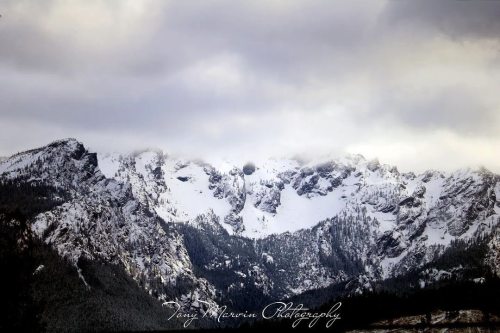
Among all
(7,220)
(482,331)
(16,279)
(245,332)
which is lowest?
(482,331)

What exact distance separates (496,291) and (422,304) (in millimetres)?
22622

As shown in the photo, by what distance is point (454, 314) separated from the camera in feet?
577

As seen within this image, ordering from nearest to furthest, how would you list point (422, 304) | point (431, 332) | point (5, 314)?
1. point (5, 314)
2. point (431, 332)
3. point (422, 304)

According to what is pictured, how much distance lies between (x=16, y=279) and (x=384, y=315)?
132 meters

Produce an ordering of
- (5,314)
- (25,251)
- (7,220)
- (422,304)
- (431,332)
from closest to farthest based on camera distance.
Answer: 1. (5,314)
2. (25,251)
3. (7,220)
4. (431,332)
5. (422,304)

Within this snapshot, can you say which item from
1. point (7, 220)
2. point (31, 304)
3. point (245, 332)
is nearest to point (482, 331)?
point (7, 220)

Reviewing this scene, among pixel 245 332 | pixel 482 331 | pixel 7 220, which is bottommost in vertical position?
pixel 482 331

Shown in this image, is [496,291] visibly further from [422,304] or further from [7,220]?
[7,220]

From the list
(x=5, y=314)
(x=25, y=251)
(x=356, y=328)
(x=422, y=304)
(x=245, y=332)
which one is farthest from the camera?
(x=422, y=304)

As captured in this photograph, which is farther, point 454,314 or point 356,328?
point 454,314

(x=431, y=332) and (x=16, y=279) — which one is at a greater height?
(x=16, y=279)

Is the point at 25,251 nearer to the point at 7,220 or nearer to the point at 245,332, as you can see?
the point at 7,220

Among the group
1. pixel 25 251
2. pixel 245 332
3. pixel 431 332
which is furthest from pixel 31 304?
pixel 431 332

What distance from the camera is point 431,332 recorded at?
145500 millimetres
